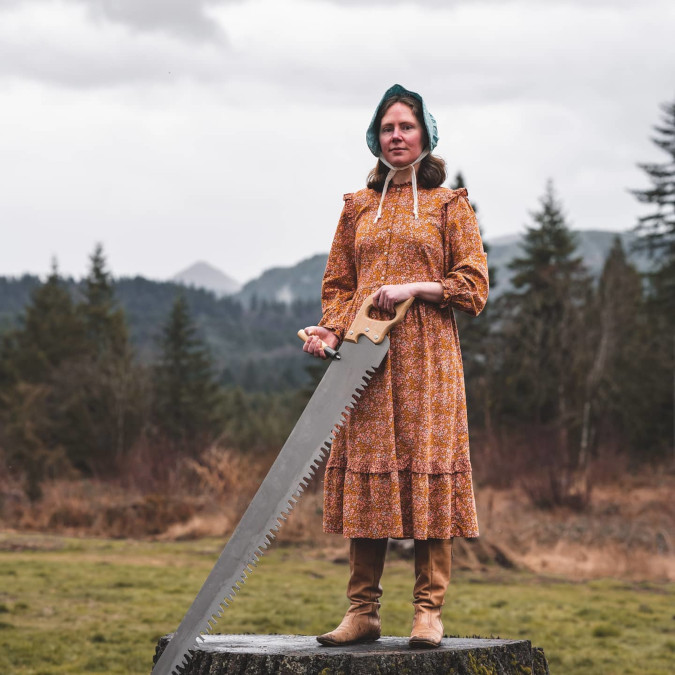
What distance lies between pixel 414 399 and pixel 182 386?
143 feet

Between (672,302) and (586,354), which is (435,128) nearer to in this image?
(586,354)

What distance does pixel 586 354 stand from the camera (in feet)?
107

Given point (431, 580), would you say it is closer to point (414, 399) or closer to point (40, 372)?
point (414, 399)

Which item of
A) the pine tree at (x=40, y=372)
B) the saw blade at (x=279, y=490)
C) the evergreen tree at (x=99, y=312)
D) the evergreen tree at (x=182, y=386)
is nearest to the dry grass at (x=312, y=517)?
the pine tree at (x=40, y=372)

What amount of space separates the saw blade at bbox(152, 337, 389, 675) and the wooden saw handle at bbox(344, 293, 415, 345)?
1.2 inches

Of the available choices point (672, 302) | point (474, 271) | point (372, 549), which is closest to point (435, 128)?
point (474, 271)

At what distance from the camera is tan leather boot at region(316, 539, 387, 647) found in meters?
4.54

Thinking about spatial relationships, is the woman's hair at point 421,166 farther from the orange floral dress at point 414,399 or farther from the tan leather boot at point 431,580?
the tan leather boot at point 431,580

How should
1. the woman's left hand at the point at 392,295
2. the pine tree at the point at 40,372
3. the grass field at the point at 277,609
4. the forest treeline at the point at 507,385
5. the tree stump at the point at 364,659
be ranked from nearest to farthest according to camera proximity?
1. the tree stump at the point at 364,659
2. the woman's left hand at the point at 392,295
3. the grass field at the point at 277,609
4. the forest treeline at the point at 507,385
5. the pine tree at the point at 40,372

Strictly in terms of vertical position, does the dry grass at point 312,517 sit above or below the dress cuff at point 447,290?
below

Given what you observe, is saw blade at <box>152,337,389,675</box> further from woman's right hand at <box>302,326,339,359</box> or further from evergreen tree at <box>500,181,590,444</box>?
evergreen tree at <box>500,181,590,444</box>

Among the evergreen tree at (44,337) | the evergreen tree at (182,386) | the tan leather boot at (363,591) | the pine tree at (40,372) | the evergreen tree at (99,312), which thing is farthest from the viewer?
the evergreen tree at (99,312)

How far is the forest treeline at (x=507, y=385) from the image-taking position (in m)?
27.2

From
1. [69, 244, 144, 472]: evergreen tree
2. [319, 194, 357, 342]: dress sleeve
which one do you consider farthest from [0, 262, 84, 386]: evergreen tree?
[319, 194, 357, 342]: dress sleeve
